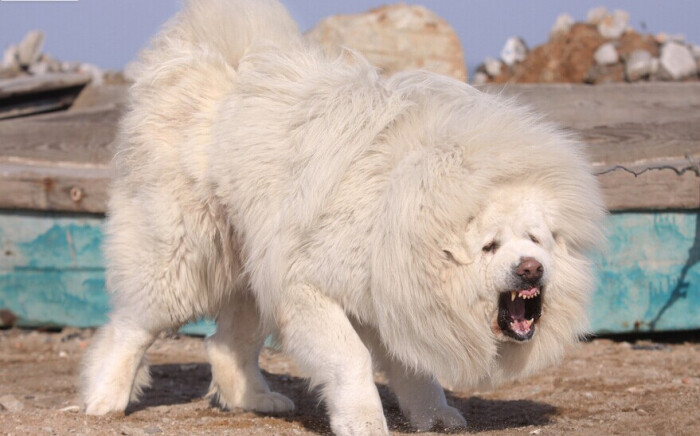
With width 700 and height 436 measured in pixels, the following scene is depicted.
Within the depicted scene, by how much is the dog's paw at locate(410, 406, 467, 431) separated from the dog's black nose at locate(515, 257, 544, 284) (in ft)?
3.79

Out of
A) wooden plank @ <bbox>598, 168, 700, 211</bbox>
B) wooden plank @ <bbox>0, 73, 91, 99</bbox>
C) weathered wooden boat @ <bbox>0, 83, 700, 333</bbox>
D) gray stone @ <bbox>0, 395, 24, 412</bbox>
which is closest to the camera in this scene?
gray stone @ <bbox>0, 395, 24, 412</bbox>

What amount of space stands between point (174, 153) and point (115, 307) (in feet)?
3.06

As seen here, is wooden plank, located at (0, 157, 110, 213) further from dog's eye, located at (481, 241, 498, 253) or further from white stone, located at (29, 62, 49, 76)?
white stone, located at (29, 62, 49, 76)

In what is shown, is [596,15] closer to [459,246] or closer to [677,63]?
[677,63]

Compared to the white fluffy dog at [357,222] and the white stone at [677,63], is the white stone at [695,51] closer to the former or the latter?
the white stone at [677,63]

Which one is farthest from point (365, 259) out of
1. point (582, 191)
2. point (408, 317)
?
point (582, 191)

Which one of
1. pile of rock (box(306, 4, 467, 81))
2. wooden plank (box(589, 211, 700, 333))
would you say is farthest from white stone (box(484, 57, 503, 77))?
wooden plank (box(589, 211, 700, 333))

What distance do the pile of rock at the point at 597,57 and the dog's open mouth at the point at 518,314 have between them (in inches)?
358

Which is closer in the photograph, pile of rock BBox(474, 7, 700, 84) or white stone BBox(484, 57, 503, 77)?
pile of rock BBox(474, 7, 700, 84)

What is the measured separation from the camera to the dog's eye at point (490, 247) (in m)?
3.64

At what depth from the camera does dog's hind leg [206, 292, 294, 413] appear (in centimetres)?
503

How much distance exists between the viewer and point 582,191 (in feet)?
12.6

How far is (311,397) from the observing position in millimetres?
5570

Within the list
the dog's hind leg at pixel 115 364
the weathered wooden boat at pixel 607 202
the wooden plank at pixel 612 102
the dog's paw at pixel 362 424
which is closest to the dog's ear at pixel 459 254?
the dog's paw at pixel 362 424
